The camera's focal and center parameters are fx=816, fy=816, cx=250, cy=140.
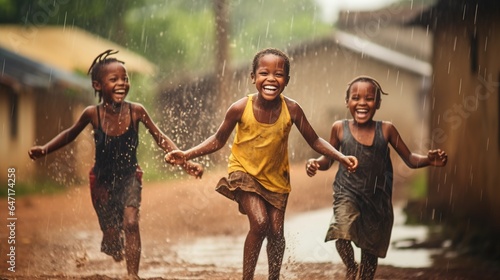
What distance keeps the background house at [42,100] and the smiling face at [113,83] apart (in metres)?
9.22

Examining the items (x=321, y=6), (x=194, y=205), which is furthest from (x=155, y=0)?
(x=194, y=205)

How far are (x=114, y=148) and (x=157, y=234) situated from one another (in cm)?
518

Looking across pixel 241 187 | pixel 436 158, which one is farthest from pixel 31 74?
pixel 436 158

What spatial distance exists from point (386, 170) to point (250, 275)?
1.45m

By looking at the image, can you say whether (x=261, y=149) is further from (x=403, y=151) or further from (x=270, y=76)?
(x=403, y=151)

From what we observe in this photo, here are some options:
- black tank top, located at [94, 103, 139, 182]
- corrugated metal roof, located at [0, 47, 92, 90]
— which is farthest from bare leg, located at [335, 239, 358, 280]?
corrugated metal roof, located at [0, 47, 92, 90]

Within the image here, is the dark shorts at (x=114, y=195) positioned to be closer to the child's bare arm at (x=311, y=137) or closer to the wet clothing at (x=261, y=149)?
the wet clothing at (x=261, y=149)

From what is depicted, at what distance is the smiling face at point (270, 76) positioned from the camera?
6398 mm

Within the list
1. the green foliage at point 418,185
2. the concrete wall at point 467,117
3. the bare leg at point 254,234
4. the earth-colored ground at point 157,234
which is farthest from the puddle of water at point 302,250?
the green foliage at point 418,185

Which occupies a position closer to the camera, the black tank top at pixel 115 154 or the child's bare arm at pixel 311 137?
the child's bare arm at pixel 311 137

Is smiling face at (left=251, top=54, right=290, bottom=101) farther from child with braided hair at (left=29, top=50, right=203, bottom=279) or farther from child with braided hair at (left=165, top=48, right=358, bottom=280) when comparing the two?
child with braided hair at (left=29, top=50, right=203, bottom=279)

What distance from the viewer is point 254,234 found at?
6246mm

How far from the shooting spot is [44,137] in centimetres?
1794

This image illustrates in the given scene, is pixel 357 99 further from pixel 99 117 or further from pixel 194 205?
pixel 194 205
